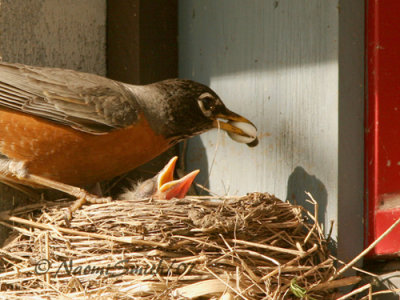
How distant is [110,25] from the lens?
3.25 m

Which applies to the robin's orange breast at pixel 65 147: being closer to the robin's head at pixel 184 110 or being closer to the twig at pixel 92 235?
the robin's head at pixel 184 110

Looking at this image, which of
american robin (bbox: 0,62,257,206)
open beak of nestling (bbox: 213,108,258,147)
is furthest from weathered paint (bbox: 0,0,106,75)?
open beak of nestling (bbox: 213,108,258,147)

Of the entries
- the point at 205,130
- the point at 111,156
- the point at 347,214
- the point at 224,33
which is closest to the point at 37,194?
the point at 111,156

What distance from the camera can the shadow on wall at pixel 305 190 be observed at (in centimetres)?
257

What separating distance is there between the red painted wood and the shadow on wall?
0.67 ft

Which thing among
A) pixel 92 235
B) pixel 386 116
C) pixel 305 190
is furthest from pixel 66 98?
pixel 386 116

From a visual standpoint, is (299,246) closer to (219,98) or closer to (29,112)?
(219,98)

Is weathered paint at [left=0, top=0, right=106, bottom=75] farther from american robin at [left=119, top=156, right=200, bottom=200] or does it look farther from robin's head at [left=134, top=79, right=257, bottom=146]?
american robin at [left=119, top=156, right=200, bottom=200]

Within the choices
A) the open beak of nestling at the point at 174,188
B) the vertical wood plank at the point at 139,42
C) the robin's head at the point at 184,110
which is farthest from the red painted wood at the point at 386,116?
the vertical wood plank at the point at 139,42

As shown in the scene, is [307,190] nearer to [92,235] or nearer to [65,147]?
[92,235]

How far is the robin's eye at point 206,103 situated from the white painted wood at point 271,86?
147 millimetres

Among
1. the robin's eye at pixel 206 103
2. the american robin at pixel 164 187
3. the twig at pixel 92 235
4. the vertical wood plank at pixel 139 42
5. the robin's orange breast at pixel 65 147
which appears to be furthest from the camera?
the vertical wood plank at pixel 139 42

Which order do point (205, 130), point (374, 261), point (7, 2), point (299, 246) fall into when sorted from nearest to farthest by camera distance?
point (299, 246) → point (374, 261) → point (7, 2) → point (205, 130)

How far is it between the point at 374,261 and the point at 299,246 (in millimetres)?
432
